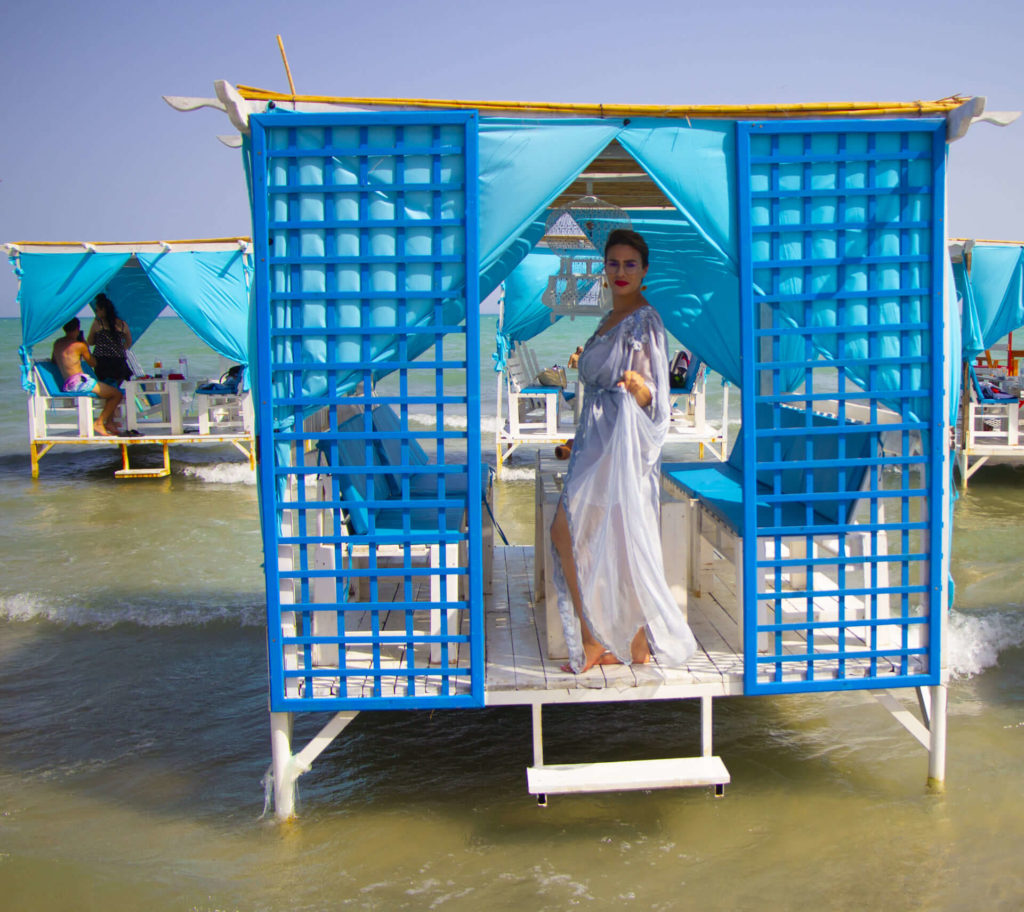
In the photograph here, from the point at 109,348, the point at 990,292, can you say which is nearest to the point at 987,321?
the point at 990,292

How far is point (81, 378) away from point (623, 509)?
9308 millimetres

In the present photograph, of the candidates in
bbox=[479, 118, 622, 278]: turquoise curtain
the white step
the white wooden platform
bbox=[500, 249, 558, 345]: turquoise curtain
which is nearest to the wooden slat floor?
the white step

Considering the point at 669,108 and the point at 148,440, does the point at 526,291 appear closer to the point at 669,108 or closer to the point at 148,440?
the point at 148,440

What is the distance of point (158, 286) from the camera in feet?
36.1

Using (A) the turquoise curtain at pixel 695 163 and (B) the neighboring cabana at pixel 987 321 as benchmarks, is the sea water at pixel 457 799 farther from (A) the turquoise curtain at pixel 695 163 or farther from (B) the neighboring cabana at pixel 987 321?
(B) the neighboring cabana at pixel 987 321

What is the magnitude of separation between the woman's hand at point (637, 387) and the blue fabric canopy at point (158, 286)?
26.5 feet

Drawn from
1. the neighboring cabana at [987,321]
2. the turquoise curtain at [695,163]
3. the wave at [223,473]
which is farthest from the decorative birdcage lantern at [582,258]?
the wave at [223,473]

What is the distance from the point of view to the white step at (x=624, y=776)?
11.9 feet

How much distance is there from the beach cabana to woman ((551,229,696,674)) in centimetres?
20

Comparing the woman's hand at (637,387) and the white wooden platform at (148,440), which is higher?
the woman's hand at (637,387)

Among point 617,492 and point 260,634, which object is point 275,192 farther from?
point 260,634

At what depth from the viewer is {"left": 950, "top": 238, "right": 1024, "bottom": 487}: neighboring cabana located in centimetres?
963

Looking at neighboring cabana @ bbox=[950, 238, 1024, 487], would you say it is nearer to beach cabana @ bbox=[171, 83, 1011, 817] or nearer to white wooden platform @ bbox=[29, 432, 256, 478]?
beach cabana @ bbox=[171, 83, 1011, 817]

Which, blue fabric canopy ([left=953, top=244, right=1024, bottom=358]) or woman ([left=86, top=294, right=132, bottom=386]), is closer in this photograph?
blue fabric canopy ([left=953, top=244, right=1024, bottom=358])
